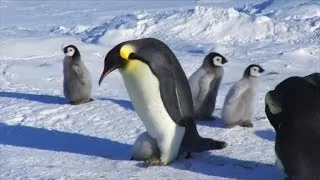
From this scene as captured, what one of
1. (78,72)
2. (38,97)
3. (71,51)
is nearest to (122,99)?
(78,72)

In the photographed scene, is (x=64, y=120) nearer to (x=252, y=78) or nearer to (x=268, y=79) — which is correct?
(x=252, y=78)

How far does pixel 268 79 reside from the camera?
827cm

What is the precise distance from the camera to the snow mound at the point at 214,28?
14.2 metres

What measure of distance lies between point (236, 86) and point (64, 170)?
1885 millimetres

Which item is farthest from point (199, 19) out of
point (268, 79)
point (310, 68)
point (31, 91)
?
point (31, 91)

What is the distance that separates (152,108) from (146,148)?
32 centimetres

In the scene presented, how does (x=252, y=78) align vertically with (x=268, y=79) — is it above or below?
above

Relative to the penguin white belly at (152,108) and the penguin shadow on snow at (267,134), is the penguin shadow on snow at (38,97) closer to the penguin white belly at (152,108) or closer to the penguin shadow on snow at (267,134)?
the penguin shadow on snow at (267,134)

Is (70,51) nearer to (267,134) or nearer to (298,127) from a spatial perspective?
(267,134)

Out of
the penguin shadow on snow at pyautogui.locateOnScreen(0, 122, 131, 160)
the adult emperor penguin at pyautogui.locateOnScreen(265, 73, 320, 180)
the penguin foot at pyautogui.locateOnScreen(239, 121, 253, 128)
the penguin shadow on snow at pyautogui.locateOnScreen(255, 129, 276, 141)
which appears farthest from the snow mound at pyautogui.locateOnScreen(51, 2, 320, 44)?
the adult emperor penguin at pyautogui.locateOnScreen(265, 73, 320, 180)

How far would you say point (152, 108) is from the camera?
4.03m

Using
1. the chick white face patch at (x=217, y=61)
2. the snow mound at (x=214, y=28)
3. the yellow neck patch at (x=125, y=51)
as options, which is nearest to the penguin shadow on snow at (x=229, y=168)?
the yellow neck patch at (x=125, y=51)

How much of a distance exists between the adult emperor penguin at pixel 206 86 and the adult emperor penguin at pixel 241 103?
1.01ft

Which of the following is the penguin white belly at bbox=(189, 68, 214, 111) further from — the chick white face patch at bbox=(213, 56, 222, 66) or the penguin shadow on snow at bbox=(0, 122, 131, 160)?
the penguin shadow on snow at bbox=(0, 122, 131, 160)
